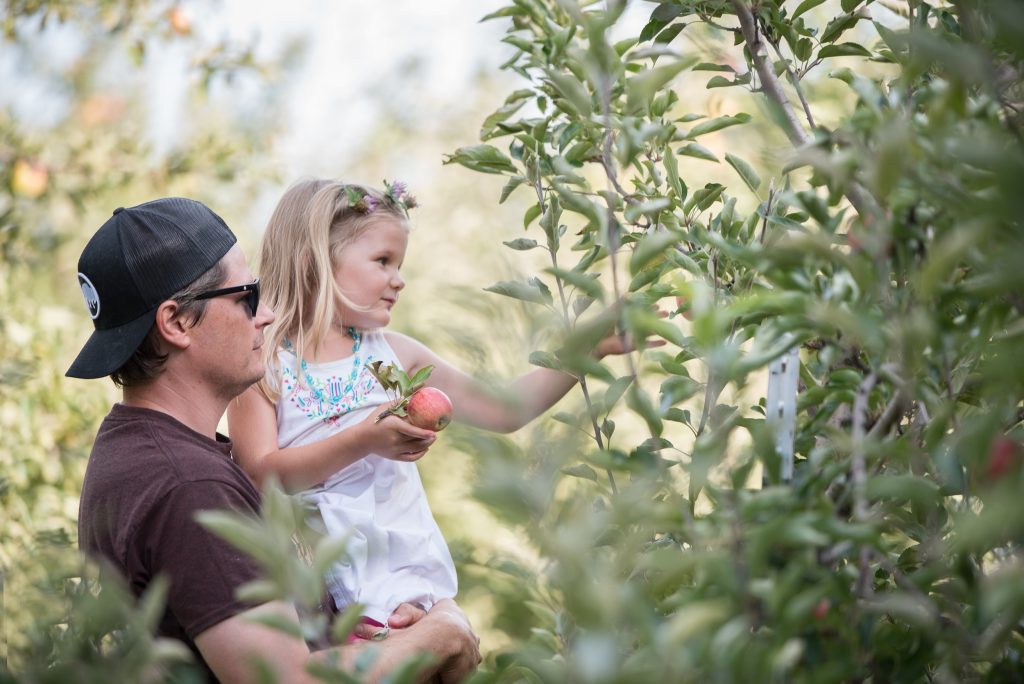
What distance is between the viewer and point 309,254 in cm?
245

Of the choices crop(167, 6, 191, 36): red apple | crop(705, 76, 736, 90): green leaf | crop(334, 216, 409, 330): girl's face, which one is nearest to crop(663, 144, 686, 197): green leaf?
crop(705, 76, 736, 90): green leaf

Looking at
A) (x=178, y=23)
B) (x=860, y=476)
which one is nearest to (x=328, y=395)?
(x=860, y=476)

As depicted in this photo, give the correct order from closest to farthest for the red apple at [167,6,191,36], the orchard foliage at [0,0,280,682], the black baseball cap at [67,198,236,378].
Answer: the black baseball cap at [67,198,236,378] < the orchard foliage at [0,0,280,682] < the red apple at [167,6,191,36]

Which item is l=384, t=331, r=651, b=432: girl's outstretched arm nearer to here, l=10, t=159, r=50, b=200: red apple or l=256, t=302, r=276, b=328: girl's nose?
l=256, t=302, r=276, b=328: girl's nose

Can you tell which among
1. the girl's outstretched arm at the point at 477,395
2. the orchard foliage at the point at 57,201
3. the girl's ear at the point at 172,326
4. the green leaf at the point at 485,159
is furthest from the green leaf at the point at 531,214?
the orchard foliage at the point at 57,201

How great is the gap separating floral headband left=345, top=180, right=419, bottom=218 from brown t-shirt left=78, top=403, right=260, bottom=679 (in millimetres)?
842

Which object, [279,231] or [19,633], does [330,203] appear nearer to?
[279,231]

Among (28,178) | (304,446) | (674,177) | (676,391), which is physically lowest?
(304,446)

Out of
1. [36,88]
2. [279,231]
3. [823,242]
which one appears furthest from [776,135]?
[36,88]

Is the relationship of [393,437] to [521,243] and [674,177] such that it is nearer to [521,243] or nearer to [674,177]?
[521,243]

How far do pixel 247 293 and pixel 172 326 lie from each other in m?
0.15

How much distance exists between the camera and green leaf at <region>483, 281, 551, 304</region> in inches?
51.3

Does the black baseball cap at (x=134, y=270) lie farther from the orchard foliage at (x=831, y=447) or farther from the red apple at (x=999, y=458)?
the red apple at (x=999, y=458)

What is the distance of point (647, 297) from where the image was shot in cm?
140
